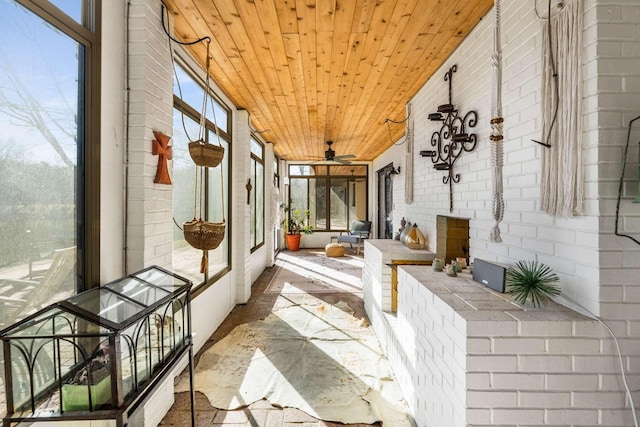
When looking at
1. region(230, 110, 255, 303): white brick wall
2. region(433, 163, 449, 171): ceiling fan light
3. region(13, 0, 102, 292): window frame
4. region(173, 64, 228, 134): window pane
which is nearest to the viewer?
region(13, 0, 102, 292): window frame

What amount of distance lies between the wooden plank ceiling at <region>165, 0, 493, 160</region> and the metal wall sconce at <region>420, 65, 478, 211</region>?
1.56ft

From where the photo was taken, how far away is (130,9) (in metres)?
1.72

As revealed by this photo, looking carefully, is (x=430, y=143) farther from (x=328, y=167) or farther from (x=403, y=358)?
(x=328, y=167)

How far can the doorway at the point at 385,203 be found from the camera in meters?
6.87

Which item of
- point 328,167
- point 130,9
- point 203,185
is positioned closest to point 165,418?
point 203,185

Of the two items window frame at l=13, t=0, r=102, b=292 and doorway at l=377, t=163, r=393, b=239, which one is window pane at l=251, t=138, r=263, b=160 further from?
window frame at l=13, t=0, r=102, b=292

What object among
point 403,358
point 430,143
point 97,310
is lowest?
point 403,358

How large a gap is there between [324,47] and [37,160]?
2033 mm

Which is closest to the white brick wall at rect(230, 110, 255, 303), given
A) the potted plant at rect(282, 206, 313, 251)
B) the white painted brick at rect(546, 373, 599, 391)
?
the white painted brick at rect(546, 373, 599, 391)

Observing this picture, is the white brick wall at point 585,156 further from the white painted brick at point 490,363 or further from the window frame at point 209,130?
the window frame at point 209,130

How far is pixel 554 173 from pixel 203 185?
2812mm

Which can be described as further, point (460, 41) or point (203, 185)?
point (203, 185)

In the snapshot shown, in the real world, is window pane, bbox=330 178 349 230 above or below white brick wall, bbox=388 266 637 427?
above

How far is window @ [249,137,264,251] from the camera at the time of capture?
5.12 m
